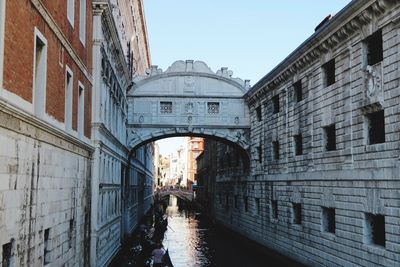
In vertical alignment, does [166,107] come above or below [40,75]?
above

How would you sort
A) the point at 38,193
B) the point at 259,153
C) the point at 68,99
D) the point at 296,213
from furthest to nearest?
the point at 259,153 < the point at 296,213 < the point at 68,99 < the point at 38,193

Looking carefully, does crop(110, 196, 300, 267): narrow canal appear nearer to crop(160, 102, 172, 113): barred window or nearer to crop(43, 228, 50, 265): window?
crop(160, 102, 172, 113): barred window

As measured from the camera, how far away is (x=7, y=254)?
24.0 feet

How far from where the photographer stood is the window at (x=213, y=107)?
26.6m

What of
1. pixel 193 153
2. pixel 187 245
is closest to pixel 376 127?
pixel 187 245

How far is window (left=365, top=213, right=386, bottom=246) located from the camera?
1327cm

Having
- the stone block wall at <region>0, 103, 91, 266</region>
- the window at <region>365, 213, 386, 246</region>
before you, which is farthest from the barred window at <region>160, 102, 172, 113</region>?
the window at <region>365, 213, 386, 246</region>

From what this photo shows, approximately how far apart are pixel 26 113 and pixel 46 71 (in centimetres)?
192

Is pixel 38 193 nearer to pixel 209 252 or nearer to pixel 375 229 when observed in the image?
pixel 375 229

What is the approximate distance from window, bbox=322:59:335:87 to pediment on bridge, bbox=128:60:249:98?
32.8 feet

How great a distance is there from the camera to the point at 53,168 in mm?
9891

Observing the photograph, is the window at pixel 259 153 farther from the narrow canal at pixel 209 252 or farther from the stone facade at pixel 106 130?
the stone facade at pixel 106 130

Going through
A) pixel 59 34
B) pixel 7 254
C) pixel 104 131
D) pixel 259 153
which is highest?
pixel 59 34

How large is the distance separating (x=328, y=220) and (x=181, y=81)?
12.4 m
